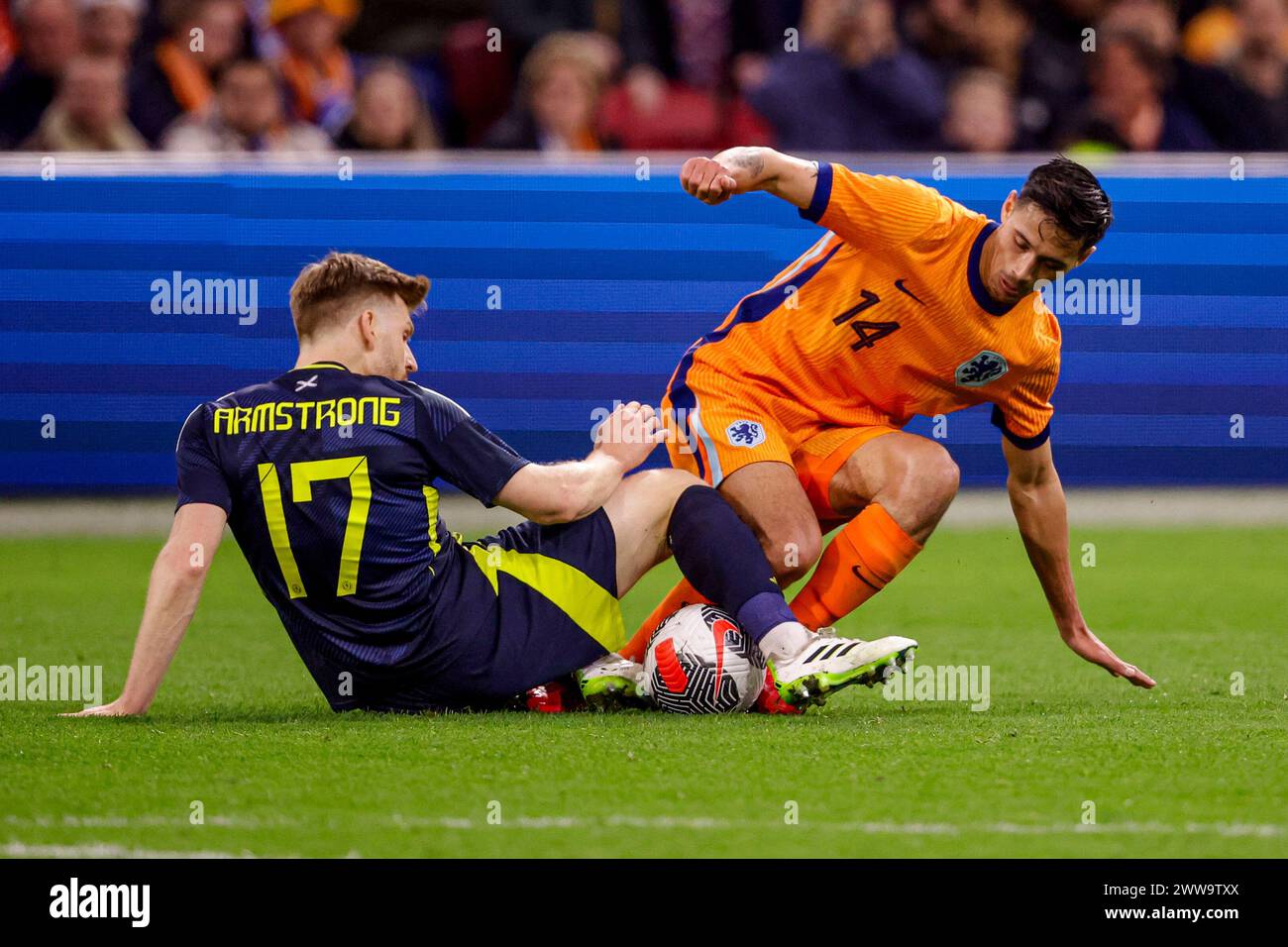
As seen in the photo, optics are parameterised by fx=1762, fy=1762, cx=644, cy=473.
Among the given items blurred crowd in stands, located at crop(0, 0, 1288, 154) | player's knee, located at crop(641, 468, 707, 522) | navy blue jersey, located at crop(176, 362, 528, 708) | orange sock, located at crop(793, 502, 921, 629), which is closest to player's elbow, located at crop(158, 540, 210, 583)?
navy blue jersey, located at crop(176, 362, 528, 708)

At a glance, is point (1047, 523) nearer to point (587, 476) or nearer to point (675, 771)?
point (587, 476)

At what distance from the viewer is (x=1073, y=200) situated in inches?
177

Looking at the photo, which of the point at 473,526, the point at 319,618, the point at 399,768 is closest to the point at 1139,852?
the point at 399,768

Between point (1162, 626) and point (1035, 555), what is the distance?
151 centimetres

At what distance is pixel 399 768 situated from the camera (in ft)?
12.0

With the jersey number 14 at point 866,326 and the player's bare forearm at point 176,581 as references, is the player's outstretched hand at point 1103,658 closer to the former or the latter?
the jersey number 14 at point 866,326

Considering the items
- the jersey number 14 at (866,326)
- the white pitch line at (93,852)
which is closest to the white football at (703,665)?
the jersey number 14 at (866,326)

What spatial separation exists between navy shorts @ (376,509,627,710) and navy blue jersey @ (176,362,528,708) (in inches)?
2.8

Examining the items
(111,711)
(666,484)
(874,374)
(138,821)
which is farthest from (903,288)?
(138,821)

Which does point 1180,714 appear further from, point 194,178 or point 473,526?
point 194,178

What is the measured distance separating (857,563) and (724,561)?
0.51m

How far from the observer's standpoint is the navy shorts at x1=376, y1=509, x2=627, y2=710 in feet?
14.3

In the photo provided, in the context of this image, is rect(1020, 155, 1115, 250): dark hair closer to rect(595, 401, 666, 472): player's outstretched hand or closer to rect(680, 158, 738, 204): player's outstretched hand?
rect(680, 158, 738, 204): player's outstretched hand

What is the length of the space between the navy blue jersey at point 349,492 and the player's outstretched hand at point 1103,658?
1.75 meters
